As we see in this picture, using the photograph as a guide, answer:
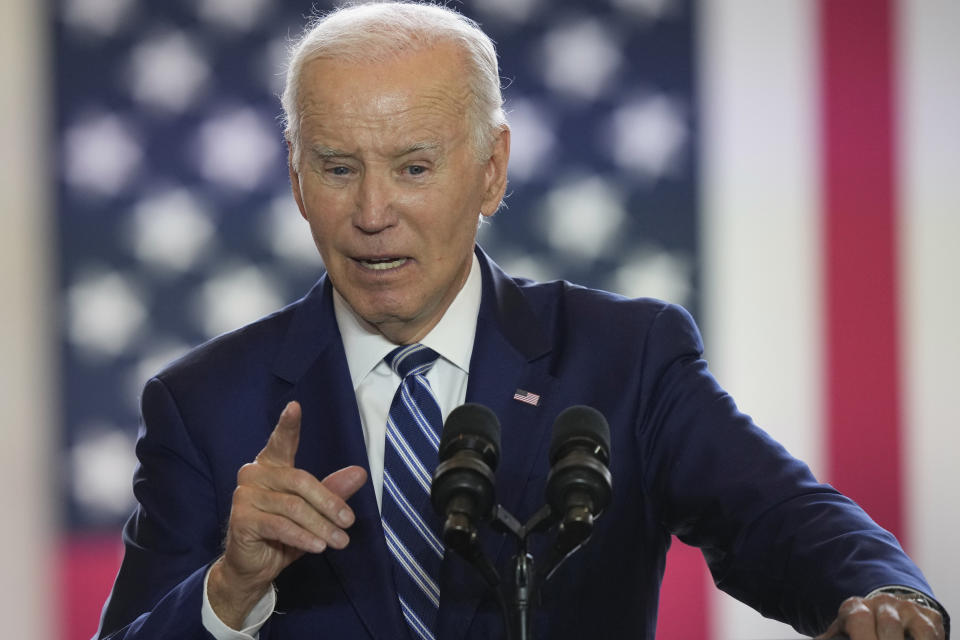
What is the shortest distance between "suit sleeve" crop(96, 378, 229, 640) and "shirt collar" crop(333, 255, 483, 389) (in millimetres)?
295

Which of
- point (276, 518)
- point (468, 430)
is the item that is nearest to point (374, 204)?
point (276, 518)

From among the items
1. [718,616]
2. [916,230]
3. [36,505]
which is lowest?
[718,616]

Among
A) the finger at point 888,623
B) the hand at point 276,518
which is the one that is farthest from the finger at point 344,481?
the finger at point 888,623

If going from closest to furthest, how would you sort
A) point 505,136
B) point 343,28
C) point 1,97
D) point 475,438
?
point 475,438, point 343,28, point 505,136, point 1,97

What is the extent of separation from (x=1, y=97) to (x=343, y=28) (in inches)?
90.5

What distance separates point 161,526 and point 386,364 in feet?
1.42

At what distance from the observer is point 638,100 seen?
3752 mm

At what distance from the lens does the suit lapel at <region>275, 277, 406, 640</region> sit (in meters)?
1.67

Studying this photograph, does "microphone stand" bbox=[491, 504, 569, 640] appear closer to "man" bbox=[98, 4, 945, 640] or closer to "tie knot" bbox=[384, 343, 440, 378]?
"man" bbox=[98, 4, 945, 640]

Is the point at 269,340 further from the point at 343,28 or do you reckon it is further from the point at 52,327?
the point at 52,327

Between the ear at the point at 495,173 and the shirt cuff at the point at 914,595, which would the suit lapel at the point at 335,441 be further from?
the shirt cuff at the point at 914,595

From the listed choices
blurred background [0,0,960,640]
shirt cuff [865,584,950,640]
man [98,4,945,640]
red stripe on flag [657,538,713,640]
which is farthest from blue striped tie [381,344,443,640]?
red stripe on flag [657,538,713,640]

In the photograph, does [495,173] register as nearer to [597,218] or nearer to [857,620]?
[857,620]

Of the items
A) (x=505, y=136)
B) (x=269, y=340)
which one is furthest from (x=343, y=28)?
(x=269, y=340)
